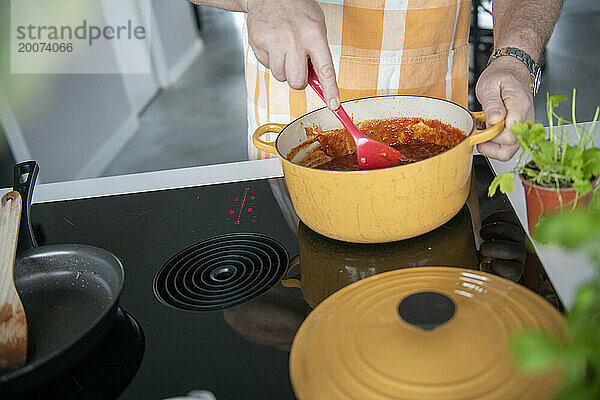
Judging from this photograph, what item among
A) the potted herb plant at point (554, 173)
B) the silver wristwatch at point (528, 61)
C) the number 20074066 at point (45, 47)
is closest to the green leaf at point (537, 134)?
the potted herb plant at point (554, 173)

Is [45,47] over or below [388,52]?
below

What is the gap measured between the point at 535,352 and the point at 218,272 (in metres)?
0.51

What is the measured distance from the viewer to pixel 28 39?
2.55 meters

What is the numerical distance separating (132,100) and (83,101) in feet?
1.98

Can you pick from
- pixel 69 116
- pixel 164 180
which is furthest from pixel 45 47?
pixel 164 180

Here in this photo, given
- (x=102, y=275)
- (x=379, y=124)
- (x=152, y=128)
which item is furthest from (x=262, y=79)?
(x=152, y=128)

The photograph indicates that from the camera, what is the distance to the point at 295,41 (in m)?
0.73

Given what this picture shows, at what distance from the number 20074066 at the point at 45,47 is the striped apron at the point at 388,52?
A: 177 centimetres

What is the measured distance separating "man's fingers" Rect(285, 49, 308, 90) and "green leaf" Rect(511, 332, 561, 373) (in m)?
0.52

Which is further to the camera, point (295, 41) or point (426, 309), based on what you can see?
point (295, 41)

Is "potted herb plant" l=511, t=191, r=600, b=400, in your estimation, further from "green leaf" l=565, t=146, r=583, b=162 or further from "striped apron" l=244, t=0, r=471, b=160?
"striped apron" l=244, t=0, r=471, b=160

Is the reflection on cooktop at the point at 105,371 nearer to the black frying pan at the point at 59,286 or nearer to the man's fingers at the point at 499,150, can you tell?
the black frying pan at the point at 59,286

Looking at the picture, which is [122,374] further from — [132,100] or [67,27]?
[132,100]

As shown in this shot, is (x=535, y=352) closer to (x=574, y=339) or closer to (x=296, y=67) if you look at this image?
(x=574, y=339)
